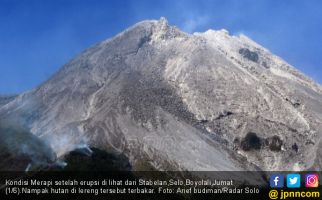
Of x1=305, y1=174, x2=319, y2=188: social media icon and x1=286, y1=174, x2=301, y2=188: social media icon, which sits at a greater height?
x1=305, y1=174, x2=319, y2=188: social media icon

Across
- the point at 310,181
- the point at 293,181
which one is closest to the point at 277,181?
the point at 293,181

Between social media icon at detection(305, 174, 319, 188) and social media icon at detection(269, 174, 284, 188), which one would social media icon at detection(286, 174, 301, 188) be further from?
social media icon at detection(305, 174, 319, 188)

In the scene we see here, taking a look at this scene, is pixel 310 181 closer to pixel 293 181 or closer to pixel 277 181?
pixel 277 181

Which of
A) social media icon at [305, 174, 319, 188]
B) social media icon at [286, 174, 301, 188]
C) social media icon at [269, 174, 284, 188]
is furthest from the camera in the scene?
social media icon at [305, 174, 319, 188]

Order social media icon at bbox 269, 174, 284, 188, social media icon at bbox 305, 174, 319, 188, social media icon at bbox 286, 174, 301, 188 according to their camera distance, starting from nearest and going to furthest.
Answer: social media icon at bbox 286, 174, 301, 188, social media icon at bbox 269, 174, 284, 188, social media icon at bbox 305, 174, 319, 188

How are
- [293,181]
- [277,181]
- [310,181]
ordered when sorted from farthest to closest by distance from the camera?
[310,181] → [277,181] → [293,181]

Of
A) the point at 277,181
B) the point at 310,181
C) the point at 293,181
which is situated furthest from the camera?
the point at 310,181

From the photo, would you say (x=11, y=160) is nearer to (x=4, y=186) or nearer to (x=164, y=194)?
(x=4, y=186)

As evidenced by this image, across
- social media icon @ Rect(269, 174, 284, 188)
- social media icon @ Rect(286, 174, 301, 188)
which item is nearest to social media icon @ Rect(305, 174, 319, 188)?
social media icon @ Rect(269, 174, 284, 188)

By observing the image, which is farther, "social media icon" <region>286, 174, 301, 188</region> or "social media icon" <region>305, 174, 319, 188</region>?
"social media icon" <region>305, 174, 319, 188</region>

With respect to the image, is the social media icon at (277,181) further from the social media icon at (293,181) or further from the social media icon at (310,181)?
the social media icon at (310,181)

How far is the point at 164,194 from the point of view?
199000mm

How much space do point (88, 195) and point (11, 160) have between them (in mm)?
21194

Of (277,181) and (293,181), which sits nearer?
(293,181)
